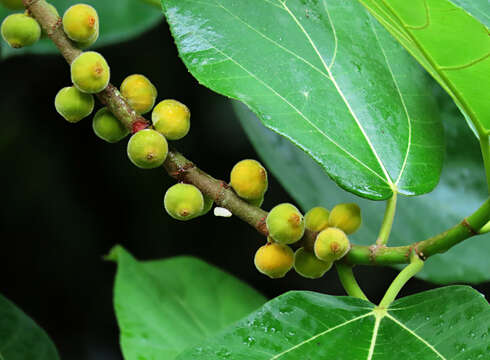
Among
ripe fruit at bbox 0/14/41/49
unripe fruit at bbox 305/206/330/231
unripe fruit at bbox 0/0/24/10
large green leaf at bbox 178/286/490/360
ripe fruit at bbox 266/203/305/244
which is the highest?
unripe fruit at bbox 0/0/24/10

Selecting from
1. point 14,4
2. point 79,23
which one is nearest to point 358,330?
point 79,23

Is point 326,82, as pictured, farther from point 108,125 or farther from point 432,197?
point 432,197

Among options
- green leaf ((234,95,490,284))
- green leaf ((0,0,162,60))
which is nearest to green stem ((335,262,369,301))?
green leaf ((234,95,490,284))

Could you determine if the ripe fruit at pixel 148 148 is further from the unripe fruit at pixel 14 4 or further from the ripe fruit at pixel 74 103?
the unripe fruit at pixel 14 4

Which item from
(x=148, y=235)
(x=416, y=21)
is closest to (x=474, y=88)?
(x=416, y=21)

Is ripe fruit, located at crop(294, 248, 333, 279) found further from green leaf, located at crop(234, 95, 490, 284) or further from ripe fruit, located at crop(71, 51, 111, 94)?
green leaf, located at crop(234, 95, 490, 284)

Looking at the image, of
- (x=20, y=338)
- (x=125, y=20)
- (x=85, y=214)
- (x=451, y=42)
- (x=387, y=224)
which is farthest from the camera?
(x=85, y=214)
